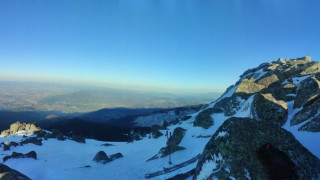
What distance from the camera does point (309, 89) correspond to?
24328 millimetres

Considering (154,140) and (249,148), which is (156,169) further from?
(154,140)

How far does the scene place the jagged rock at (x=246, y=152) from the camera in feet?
42.1

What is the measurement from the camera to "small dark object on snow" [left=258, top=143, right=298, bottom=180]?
12.4 meters

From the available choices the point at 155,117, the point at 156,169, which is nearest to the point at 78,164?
the point at 156,169

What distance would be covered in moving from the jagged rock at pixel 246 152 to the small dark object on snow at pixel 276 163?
0.90 ft

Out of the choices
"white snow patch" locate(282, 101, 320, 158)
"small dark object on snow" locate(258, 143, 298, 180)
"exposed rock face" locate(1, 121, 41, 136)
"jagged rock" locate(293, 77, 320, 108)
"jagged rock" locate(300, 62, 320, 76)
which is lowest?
"exposed rock face" locate(1, 121, 41, 136)

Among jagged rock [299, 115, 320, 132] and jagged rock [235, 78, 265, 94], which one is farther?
jagged rock [235, 78, 265, 94]

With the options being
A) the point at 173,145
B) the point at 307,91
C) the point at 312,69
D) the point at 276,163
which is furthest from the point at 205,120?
the point at 276,163

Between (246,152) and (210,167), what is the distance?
7.25 ft

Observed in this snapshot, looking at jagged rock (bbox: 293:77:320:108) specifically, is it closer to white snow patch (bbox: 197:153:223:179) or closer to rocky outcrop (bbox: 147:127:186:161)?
white snow patch (bbox: 197:153:223:179)

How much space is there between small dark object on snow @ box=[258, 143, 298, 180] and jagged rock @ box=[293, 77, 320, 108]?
1226cm

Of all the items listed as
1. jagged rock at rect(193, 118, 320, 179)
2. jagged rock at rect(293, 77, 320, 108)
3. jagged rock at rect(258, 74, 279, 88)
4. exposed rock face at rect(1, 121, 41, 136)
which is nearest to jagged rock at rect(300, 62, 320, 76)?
jagged rock at rect(258, 74, 279, 88)

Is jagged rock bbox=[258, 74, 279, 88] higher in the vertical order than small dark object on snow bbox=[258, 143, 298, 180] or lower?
higher

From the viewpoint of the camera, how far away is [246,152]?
1354 centimetres
